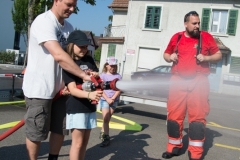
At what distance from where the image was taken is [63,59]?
270 cm

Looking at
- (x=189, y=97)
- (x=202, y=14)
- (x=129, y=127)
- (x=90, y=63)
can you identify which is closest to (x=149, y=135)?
(x=129, y=127)

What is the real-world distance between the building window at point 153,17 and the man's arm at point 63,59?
2132 cm

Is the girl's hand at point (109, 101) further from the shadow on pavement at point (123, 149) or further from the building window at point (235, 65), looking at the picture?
the building window at point (235, 65)

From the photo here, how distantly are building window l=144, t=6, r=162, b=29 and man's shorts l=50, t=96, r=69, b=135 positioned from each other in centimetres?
2087

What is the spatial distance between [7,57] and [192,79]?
78.2 feet

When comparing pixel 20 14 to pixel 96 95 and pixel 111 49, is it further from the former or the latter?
pixel 96 95

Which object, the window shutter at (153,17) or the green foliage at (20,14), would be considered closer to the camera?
the window shutter at (153,17)

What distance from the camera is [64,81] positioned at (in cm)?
312

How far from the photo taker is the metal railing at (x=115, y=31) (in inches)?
1040

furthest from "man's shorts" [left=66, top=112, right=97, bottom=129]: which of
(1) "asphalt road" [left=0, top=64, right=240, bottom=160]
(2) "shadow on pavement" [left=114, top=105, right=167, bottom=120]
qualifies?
(2) "shadow on pavement" [left=114, top=105, right=167, bottom=120]

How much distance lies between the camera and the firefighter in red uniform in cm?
452

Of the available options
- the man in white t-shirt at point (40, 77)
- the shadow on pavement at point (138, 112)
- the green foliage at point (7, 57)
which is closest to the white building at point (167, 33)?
the green foliage at point (7, 57)

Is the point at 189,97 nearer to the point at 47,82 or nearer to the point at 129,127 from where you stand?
the point at 129,127

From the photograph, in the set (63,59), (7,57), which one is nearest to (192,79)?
(63,59)
